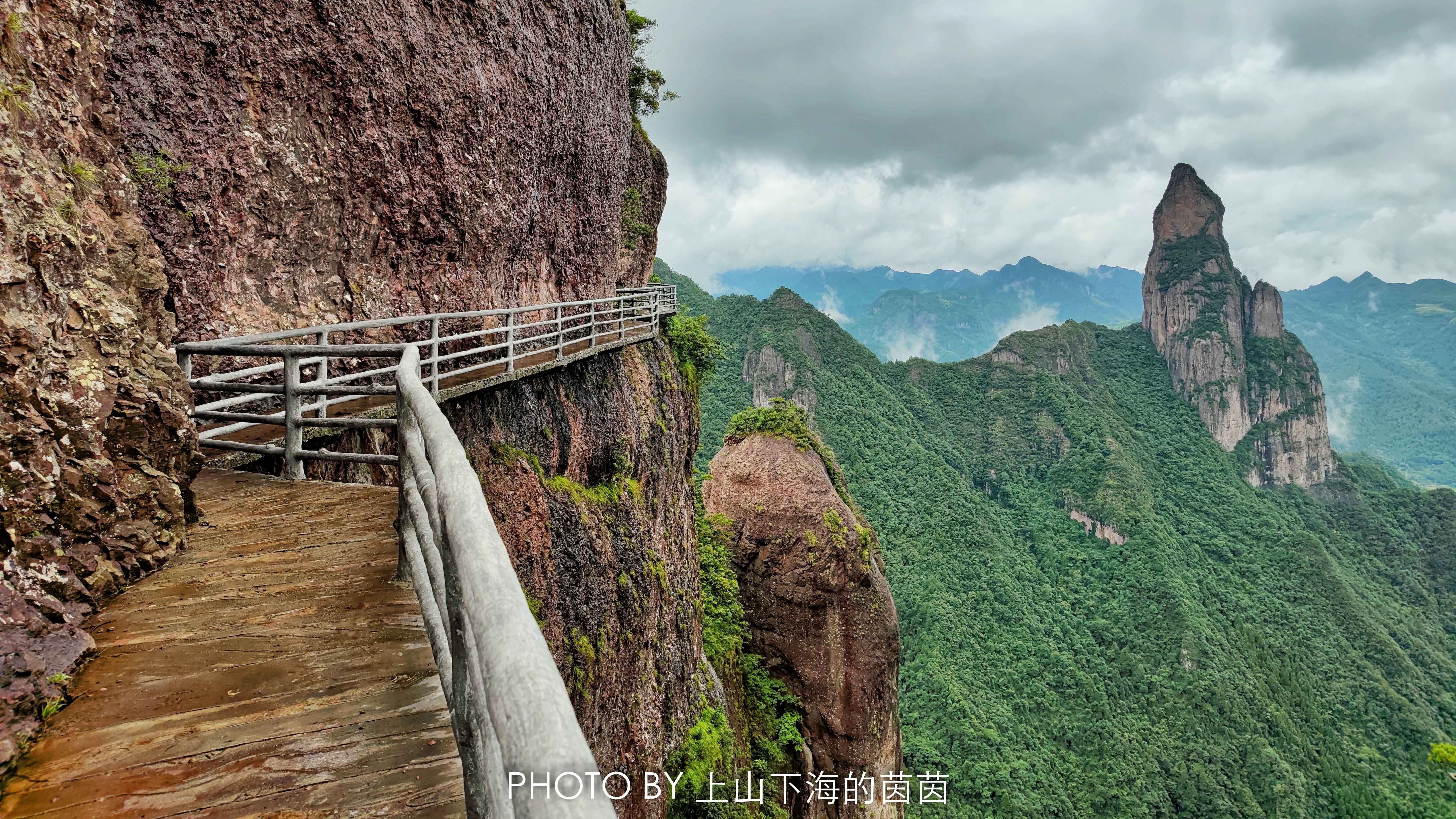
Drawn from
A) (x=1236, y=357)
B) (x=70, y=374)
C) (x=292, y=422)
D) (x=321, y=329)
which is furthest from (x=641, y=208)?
(x=1236, y=357)

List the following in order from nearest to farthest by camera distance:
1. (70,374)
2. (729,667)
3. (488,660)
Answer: (488,660), (70,374), (729,667)

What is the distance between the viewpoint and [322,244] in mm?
7602

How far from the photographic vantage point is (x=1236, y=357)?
107125 mm

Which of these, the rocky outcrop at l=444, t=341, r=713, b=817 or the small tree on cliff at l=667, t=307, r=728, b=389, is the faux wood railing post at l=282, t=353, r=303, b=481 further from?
the small tree on cliff at l=667, t=307, r=728, b=389

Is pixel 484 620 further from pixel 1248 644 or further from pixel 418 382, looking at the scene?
pixel 1248 644

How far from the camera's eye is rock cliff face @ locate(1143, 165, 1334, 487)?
103062mm

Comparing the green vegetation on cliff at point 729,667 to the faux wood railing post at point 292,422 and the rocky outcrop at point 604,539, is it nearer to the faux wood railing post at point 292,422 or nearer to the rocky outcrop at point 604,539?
the rocky outcrop at point 604,539

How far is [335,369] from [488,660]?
25.3 ft

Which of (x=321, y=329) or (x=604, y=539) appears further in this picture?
(x=604, y=539)

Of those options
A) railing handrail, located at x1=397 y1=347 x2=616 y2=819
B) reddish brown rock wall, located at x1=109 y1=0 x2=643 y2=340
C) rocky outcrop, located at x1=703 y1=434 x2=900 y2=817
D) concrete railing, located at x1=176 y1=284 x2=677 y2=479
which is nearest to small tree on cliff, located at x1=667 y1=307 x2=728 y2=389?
rocky outcrop, located at x1=703 y1=434 x2=900 y2=817

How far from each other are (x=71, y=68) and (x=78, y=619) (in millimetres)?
2929

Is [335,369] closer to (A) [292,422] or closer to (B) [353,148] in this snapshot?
(B) [353,148]

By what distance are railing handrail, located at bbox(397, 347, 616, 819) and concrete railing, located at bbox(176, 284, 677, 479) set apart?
69.8 inches

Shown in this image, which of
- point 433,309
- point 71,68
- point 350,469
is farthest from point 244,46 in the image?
point 350,469
